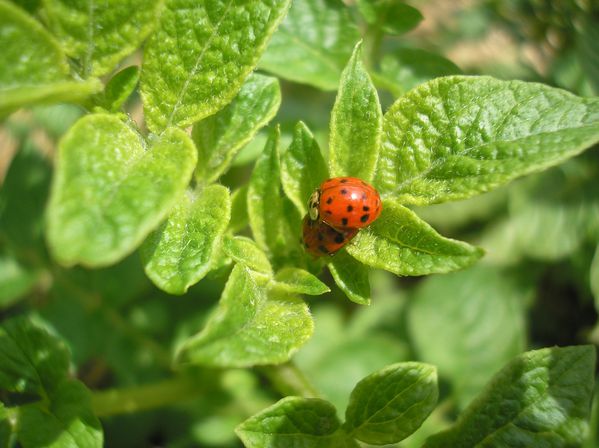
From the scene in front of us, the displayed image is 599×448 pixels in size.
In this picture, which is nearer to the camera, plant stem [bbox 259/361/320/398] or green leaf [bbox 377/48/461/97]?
plant stem [bbox 259/361/320/398]

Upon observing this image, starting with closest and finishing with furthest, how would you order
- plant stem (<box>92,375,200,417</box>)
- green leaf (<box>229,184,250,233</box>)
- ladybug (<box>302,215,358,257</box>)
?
ladybug (<box>302,215,358,257</box>) → green leaf (<box>229,184,250,233</box>) → plant stem (<box>92,375,200,417</box>)

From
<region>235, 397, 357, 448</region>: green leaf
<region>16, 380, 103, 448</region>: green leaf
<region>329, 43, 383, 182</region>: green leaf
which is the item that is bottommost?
<region>16, 380, 103, 448</region>: green leaf

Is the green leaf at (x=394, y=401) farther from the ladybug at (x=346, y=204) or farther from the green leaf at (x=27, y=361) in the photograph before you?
the green leaf at (x=27, y=361)

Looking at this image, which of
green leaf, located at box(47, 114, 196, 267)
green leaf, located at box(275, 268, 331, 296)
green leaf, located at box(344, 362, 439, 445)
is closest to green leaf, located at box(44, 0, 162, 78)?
green leaf, located at box(47, 114, 196, 267)

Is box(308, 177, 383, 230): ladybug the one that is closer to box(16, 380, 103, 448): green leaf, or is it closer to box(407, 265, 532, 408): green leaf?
box(16, 380, 103, 448): green leaf

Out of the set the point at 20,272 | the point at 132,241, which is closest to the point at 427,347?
the point at 20,272

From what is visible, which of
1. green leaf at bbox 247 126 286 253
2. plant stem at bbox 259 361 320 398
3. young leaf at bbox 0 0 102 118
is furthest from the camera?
plant stem at bbox 259 361 320 398

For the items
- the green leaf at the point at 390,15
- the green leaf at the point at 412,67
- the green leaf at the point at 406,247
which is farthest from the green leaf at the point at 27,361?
the green leaf at the point at 390,15

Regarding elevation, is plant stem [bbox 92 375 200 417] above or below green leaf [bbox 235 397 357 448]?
below
